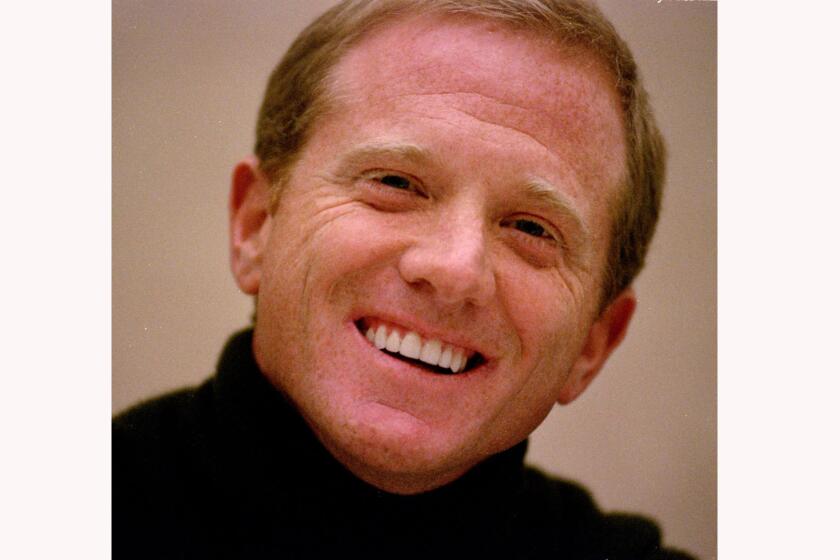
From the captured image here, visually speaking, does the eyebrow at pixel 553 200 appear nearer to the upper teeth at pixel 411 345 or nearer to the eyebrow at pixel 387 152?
the eyebrow at pixel 387 152

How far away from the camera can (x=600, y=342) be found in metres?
1.52

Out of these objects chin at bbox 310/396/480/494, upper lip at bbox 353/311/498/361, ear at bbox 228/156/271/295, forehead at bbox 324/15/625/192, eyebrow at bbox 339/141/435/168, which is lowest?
chin at bbox 310/396/480/494

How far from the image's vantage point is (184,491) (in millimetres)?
1348

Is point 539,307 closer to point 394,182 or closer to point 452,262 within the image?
point 452,262

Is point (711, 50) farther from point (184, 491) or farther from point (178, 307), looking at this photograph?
point (184, 491)

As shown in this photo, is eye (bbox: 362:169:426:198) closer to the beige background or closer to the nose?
the nose

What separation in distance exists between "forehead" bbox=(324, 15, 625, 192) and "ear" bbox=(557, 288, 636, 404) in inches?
11.1

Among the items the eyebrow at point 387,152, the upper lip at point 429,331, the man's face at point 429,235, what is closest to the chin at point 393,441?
the man's face at point 429,235

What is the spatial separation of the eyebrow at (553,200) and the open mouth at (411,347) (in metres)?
0.26

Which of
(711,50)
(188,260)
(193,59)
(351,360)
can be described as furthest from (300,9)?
(711,50)

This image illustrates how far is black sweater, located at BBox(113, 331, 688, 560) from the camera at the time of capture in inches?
52.6

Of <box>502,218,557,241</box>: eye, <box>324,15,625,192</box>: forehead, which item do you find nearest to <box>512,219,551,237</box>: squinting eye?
<box>502,218,557,241</box>: eye

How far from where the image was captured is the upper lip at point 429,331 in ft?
4.25

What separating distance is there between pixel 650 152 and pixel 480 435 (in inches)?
22.7
